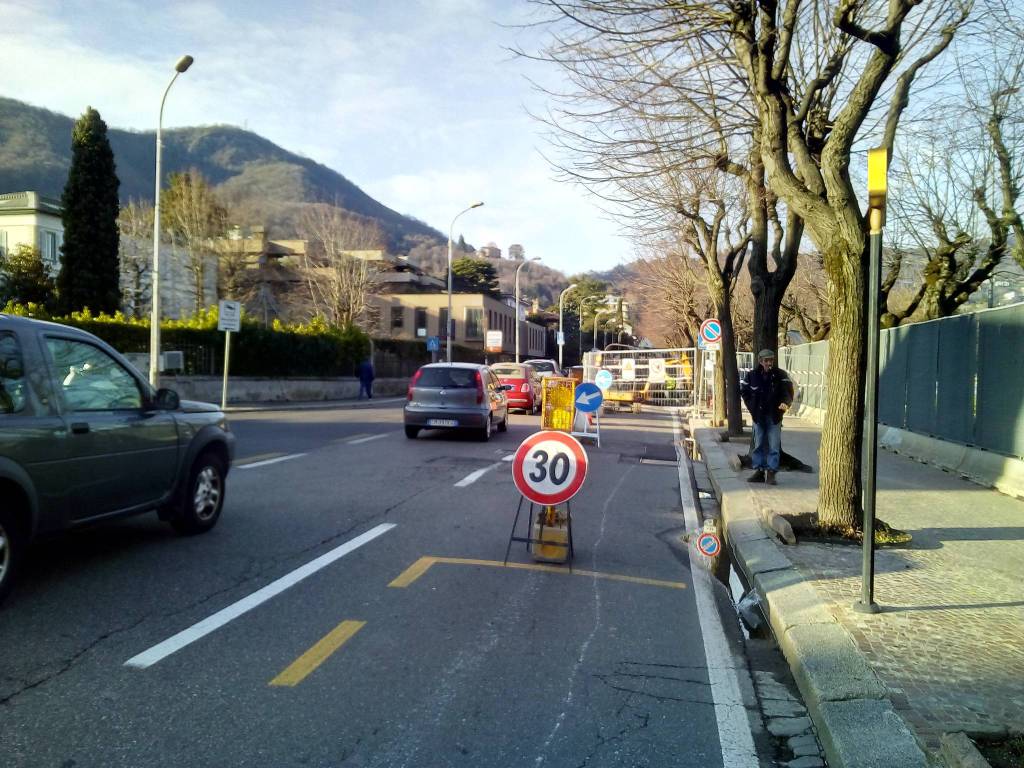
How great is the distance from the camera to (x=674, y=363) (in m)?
31.7

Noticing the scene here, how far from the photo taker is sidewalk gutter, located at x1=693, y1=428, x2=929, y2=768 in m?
3.48

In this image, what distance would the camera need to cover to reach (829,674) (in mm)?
4285

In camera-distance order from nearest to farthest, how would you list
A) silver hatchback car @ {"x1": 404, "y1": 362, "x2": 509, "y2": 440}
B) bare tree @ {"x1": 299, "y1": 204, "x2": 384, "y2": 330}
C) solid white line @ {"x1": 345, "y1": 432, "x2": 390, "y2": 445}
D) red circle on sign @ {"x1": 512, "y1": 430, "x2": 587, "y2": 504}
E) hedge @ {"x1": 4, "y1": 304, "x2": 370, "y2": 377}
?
red circle on sign @ {"x1": 512, "y1": 430, "x2": 587, "y2": 504} < solid white line @ {"x1": 345, "y1": 432, "x2": 390, "y2": 445} < silver hatchback car @ {"x1": 404, "y1": 362, "x2": 509, "y2": 440} < hedge @ {"x1": 4, "y1": 304, "x2": 370, "y2": 377} < bare tree @ {"x1": 299, "y1": 204, "x2": 384, "y2": 330}

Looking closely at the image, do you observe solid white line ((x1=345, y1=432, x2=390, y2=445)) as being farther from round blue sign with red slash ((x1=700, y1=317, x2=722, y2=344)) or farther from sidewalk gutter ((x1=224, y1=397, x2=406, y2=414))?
sidewalk gutter ((x1=224, y1=397, x2=406, y2=414))

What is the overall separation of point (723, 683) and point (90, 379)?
492cm

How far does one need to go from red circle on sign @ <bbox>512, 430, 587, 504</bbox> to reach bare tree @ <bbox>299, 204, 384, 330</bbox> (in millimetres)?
42420

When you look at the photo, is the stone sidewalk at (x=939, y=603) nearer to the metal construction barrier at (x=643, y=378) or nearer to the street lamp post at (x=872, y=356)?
the street lamp post at (x=872, y=356)

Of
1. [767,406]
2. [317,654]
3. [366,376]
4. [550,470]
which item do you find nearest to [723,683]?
[317,654]

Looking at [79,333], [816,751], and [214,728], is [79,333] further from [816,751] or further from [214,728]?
[816,751]

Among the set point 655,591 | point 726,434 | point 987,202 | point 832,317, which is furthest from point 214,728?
point 987,202

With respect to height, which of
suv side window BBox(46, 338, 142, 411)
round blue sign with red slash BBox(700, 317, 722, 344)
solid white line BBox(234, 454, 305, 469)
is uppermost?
round blue sign with red slash BBox(700, 317, 722, 344)

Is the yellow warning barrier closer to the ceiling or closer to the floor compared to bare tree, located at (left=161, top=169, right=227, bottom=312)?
closer to the floor

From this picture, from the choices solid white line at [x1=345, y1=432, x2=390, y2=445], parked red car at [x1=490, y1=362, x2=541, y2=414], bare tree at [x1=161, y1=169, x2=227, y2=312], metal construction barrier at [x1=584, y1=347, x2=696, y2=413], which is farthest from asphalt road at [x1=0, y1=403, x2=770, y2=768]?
bare tree at [x1=161, y1=169, x2=227, y2=312]

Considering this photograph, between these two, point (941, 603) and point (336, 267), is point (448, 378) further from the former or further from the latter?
point (336, 267)
